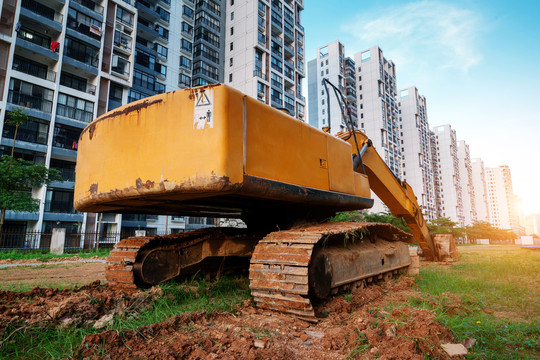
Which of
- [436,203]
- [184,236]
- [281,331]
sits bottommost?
[281,331]

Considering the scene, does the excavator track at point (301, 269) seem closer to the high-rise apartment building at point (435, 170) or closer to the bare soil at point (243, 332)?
the bare soil at point (243, 332)

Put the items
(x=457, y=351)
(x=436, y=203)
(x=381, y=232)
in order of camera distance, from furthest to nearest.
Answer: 1. (x=436, y=203)
2. (x=381, y=232)
3. (x=457, y=351)

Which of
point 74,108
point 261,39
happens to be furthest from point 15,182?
point 261,39

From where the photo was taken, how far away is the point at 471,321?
3.39 m

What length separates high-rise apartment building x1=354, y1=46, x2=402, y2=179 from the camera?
75.7 m

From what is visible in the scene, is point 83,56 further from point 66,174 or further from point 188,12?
point 188,12

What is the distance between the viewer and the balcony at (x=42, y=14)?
26.4 meters

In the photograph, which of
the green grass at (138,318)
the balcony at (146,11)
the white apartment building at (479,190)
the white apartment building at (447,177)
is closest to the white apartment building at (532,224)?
the white apartment building at (479,190)

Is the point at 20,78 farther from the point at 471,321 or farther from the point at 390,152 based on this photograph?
the point at 390,152

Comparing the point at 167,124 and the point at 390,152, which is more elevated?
the point at 390,152

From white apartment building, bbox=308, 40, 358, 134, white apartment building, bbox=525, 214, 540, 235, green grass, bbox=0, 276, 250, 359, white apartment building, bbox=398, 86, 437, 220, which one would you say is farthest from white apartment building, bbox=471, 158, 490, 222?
green grass, bbox=0, 276, 250, 359

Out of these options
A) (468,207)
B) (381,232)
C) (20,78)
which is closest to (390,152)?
(468,207)

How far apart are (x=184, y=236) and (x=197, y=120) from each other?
2.29m

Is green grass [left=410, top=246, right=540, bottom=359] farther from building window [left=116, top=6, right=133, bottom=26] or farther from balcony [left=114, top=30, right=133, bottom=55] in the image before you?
building window [left=116, top=6, right=133, bottom=26]
